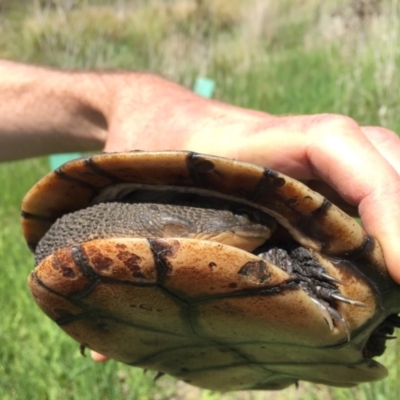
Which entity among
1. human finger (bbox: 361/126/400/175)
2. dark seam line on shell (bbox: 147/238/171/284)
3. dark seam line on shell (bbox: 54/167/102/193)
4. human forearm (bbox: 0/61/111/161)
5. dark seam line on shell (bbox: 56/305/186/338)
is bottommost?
human forearm (bbox: 0/61/111/161)

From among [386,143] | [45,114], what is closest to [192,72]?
[45,114]

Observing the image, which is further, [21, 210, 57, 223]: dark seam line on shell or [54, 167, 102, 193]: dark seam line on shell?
[21, 210, 57, 223]: dark seam line on shell

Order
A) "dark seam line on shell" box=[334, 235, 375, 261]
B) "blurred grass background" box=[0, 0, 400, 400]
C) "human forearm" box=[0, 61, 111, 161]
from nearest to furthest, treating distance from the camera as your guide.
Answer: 1. "dark seam line on shell" box=[334, 235, 375, 261]
2. "blurred grass background" box=[0, 0, 400, 400]
3. "human forearm" box=[0, 61, 111, 161]

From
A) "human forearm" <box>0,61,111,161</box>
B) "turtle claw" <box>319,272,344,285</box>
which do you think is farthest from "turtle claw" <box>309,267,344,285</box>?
"human forearm" <box>0,61,111,161</box>

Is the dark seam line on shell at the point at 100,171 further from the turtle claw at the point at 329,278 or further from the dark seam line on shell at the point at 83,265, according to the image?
the turtle claw at the point at 329,278

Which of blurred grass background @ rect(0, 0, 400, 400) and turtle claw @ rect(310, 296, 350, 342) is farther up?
turtle claw @ rect(310, 296, 350, 342)

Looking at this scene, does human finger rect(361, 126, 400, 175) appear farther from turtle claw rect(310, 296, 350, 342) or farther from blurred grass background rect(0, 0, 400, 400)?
blurred grass background rect(0, 0, 400, 400)

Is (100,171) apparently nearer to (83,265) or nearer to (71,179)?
(71,179)

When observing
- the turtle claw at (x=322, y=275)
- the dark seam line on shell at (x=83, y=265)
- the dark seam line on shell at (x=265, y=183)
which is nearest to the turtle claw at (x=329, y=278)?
the turtle claw at (x=322, y=275)
